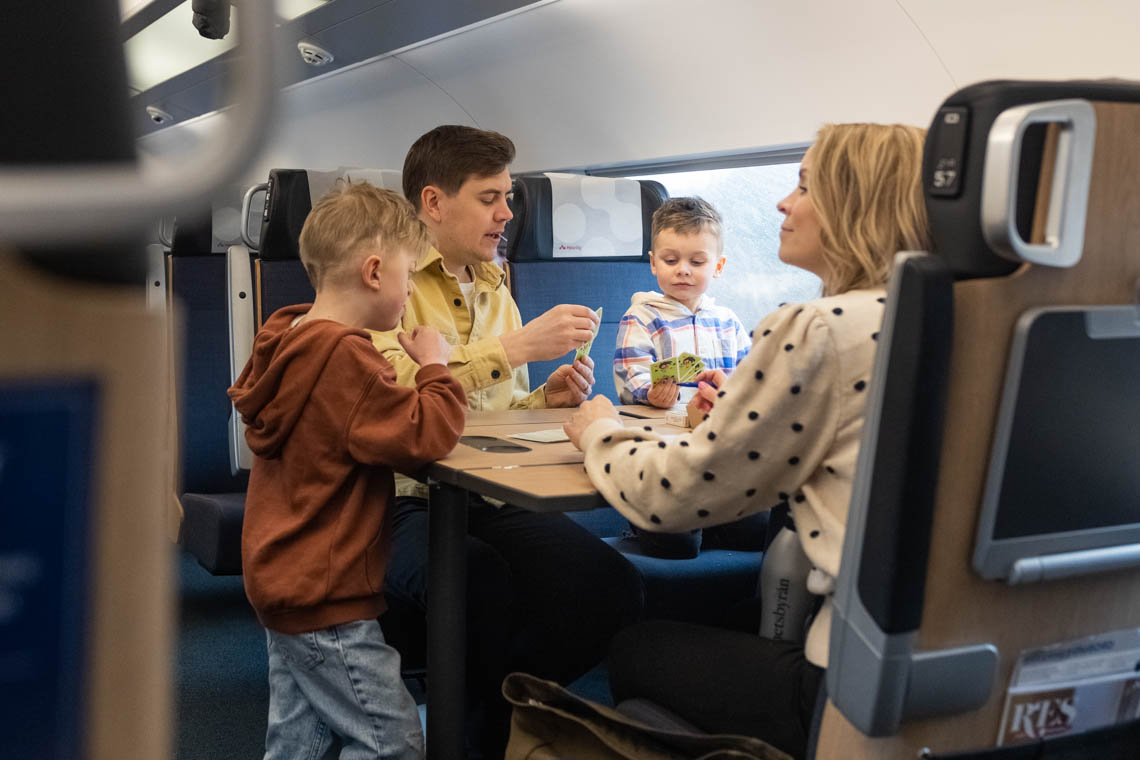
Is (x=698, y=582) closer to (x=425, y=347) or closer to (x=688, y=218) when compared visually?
(x=688, y=218)

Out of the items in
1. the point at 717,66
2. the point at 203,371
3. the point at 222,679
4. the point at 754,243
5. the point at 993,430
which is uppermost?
the point at 717,66

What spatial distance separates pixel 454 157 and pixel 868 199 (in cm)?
137

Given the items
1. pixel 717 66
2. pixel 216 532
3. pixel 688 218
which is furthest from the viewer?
pixel 717 66

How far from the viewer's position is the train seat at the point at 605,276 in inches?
122

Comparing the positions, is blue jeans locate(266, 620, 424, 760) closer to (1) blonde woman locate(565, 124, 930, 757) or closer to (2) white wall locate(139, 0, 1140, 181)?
(1) blonde woman locate(565, 124, 930, 757)

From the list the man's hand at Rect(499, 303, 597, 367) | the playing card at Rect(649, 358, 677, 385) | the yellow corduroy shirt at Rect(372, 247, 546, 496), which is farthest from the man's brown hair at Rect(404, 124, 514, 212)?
the playing card at Rect(649, 358, 677, 385)

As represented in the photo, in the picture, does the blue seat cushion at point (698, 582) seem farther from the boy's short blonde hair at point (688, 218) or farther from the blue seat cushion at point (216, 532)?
the blue seat cushion at point (216, 532)

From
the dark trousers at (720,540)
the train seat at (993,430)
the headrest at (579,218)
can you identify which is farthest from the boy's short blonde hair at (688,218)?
the train seat at (993,430)

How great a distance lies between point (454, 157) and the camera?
252cm

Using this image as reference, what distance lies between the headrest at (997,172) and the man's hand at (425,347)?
3.61 feet

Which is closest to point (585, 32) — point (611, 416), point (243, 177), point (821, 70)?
point (821, 70)

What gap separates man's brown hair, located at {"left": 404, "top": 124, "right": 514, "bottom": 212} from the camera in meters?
2.51

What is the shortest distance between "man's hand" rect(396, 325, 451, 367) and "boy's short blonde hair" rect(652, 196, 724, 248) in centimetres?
126

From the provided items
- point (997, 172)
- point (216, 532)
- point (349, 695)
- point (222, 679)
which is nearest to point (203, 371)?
point (216, 532)
